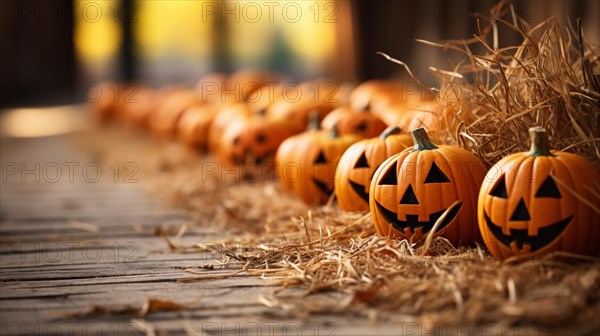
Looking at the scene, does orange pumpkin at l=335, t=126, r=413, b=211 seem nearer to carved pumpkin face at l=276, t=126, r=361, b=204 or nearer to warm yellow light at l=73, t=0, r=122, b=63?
carved pumpkin face at l=276, t=126, r=361, b=204

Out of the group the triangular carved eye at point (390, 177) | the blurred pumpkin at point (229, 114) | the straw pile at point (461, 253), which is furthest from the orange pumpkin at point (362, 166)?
the blurred pumpkin at point (229, 114)

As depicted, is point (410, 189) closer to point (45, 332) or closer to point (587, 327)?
point (587, 327)

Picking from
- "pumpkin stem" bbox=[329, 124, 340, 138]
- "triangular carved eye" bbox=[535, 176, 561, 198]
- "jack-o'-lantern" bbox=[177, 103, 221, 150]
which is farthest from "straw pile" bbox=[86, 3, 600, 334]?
"jack-o'-lantern" bbox=[177, 103, 221, 150]

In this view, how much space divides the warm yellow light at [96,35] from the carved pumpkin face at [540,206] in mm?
16597

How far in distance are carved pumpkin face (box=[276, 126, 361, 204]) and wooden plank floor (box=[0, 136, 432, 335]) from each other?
681 millimetres

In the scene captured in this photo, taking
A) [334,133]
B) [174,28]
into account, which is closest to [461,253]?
[334,133]

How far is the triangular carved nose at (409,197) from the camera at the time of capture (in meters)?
2.89

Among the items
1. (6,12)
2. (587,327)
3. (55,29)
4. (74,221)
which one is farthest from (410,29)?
(55,29)

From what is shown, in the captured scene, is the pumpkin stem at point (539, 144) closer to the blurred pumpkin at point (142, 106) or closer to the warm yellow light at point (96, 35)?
the blurred pumpkin at point (142, 106)

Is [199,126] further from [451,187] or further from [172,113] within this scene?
[451,187]

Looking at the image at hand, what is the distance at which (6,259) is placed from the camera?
124 inches

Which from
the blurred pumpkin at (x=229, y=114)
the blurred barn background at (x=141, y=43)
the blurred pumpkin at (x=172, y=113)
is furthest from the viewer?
the blurred barn background at (x=141, y=43)

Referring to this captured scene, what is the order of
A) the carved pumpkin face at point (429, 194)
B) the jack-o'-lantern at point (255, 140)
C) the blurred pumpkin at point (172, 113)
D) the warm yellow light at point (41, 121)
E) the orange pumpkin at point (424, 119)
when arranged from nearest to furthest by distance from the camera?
the carved pumpkin face at point (429, 194), the orange pumpkin at point (424, 119), the jack-o'-lantern at point (255, 140), the blurred pumpkin at point (172, 113), the warm yellow light at point (41, 121)

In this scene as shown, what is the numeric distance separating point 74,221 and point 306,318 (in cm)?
229
